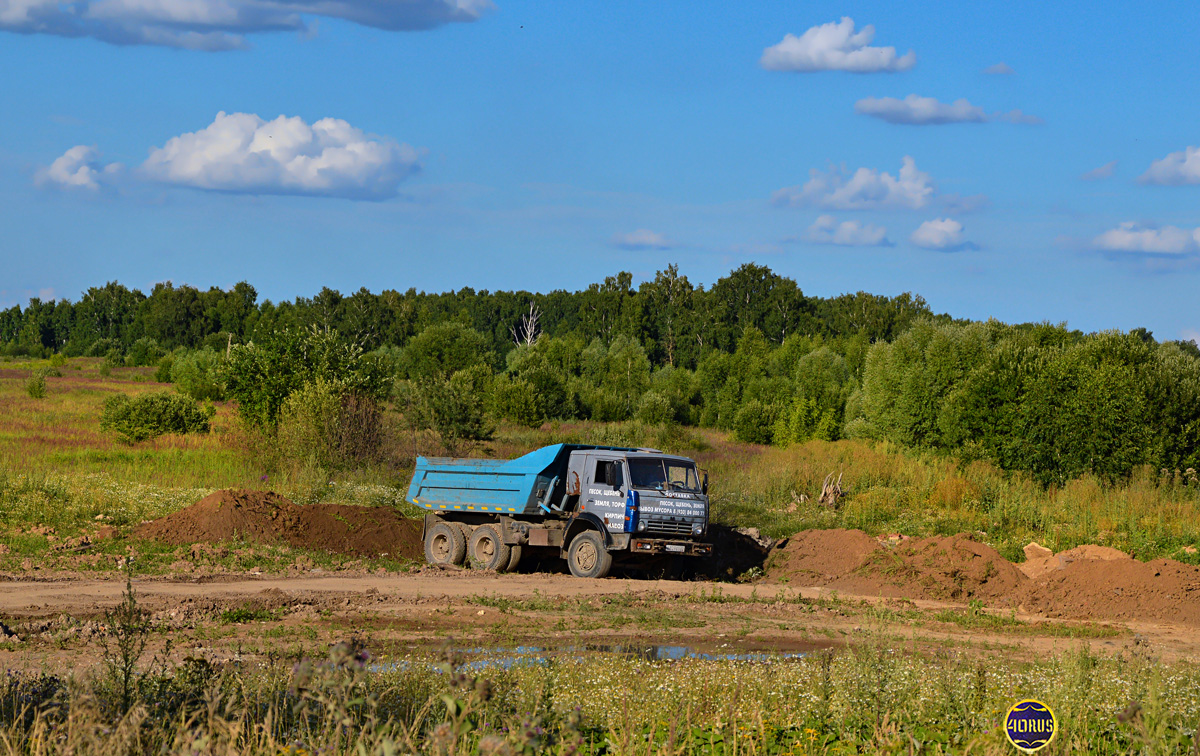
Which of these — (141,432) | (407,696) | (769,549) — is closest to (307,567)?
(769,549)

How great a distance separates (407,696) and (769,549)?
15.2 m

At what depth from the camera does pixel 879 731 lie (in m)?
6.58

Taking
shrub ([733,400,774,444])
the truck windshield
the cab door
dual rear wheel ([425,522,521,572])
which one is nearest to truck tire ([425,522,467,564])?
dual rear wheel ([425,522,521,572])

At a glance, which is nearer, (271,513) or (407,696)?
(407,696)

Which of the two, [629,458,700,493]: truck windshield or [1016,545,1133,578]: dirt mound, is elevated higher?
[629,458,700,493]: truck windshield

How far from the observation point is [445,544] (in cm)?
2133

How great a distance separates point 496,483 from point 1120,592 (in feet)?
36.9

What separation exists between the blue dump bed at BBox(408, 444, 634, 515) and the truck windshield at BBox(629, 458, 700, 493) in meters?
1.21

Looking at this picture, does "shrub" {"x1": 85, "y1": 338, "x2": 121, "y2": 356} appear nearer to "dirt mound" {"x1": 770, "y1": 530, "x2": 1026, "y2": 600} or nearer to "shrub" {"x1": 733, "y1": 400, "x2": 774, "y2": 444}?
"shrub" {"x1": 733, "y1": 400, "x2": 774, "y2": 444}

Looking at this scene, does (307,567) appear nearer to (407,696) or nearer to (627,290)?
(407,696)

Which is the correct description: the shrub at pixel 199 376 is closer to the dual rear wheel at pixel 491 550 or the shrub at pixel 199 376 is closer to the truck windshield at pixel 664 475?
the dual rear wheel at pixel 491 550

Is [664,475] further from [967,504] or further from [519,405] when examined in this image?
[519,405]

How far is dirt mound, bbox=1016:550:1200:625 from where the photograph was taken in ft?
56.2

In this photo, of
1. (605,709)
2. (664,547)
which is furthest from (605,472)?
(605,709)
